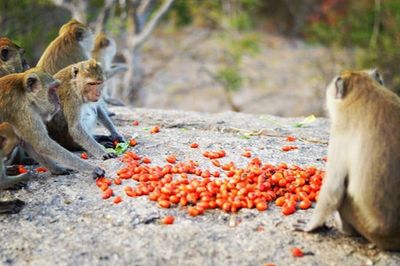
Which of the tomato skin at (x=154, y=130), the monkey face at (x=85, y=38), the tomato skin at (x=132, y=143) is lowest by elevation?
the tomato skin at (x=132, y=143)

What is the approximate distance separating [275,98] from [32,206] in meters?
13.2

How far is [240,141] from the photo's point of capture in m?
7.57

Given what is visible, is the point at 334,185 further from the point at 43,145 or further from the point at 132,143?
the point at 132,143

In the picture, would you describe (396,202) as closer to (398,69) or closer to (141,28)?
(141,28)

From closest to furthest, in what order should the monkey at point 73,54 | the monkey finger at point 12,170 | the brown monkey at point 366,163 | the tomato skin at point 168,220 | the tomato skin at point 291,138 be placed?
the brown monkey at point 366,163, the tomato skin at point 168,220, the monkey finger at point 12,170, the monkey at point 73,54, the tomato skin at point 291,138

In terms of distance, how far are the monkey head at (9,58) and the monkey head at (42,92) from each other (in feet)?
3.96

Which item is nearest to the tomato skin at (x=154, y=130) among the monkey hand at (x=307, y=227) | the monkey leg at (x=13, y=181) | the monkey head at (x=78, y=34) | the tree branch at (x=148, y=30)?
the monkey head at (x=78, y=34)

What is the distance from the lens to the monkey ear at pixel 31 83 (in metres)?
6.17

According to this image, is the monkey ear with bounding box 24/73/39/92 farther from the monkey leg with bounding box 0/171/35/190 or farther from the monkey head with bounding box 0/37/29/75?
the monkey head with bounding box 0/37/29/75

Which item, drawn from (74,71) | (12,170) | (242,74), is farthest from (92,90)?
(242,74)

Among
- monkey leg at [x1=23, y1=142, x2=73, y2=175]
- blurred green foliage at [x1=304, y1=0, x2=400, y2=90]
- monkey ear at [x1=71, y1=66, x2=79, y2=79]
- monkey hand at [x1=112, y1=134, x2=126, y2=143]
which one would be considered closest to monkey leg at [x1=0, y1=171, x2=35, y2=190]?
monkey leg at [x1=23, y1=142, x2=73, y2=175]

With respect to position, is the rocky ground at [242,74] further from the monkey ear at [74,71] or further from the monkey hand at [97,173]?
the monkey hand at [97,173]

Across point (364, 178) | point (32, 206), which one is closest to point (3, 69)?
point (32, 206)

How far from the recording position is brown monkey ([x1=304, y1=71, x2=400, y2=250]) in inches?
186
